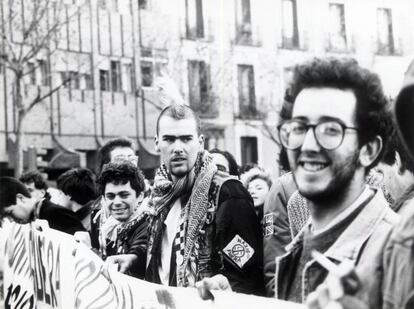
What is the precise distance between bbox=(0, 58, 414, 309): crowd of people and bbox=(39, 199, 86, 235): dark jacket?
1 centimetres

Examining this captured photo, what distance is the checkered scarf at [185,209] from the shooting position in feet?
11.5

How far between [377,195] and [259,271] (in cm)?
104

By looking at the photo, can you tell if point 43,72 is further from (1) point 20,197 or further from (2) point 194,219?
(2) point 194,219

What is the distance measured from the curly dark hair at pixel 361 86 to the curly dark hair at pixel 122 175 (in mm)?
2429

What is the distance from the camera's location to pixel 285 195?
3697 millimetres

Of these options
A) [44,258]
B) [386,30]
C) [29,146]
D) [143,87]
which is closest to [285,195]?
[386,30]

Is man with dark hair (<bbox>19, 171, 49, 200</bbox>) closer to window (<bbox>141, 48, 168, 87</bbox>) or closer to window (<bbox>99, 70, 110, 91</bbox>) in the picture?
window (<bbox>141, 48, 168, 87</bbox>)

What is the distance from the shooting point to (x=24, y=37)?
15125 mm

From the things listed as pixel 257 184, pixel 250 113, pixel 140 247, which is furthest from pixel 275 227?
pixel 257 184

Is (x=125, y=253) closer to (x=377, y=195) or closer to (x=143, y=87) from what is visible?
(x=377, y=195)

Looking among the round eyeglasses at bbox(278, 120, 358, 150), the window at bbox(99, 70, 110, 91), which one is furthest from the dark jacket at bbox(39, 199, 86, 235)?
the window at bbox(99, 70, 110, 91)

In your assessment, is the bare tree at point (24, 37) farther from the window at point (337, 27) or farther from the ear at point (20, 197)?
the window at point (337, 27)

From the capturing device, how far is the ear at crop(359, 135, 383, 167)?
2410 millimetres

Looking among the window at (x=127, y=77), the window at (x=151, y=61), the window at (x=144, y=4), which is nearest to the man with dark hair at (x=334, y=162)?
the window at (x=144, y=4)
